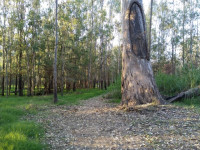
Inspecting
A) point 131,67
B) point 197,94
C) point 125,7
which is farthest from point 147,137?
point 125,7

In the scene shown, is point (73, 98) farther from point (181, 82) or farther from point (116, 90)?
point (181, 82)

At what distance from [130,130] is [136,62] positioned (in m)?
3.79

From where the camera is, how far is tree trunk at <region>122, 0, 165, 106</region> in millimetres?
7527

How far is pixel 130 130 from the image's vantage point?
4.85 meters

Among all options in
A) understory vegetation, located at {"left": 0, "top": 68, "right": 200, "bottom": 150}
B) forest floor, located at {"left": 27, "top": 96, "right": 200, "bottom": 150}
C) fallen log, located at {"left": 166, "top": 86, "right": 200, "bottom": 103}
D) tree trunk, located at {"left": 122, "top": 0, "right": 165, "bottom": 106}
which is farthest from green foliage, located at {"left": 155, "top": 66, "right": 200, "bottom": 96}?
forest floor, located at {"left": 27, "top": 96, "right": 200, "bottom": 150}

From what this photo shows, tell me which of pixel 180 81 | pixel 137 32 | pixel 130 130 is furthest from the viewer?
pixel 180 81

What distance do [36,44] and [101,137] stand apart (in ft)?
49.8

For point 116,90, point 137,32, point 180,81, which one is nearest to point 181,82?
point 180,81

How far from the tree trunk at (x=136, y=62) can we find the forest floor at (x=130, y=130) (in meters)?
1.05

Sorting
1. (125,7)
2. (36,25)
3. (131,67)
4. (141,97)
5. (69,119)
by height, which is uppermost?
(36,25)

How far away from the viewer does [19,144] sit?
3.66 m

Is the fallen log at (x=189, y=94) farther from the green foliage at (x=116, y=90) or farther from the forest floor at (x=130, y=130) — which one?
the green foliage at (x=116, y=90)

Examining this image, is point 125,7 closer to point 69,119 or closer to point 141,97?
point 141,97

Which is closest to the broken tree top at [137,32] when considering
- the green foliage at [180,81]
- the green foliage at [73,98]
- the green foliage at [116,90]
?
the green foliage at [180,81]
